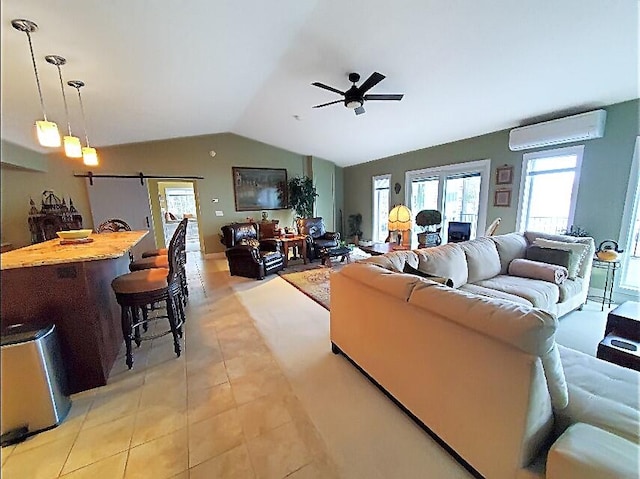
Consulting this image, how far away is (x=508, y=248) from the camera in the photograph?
3.36m

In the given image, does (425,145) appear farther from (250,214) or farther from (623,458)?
(623,458)

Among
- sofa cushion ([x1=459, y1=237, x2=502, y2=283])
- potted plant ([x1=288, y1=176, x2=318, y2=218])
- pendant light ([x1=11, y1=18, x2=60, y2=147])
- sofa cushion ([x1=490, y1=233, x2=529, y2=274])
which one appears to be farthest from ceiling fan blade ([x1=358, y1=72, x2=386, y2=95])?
potted plant ([x1=288, y1=176, x2=318, y2=218])

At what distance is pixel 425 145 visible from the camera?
227 inches

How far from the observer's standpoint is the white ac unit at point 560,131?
134 inches

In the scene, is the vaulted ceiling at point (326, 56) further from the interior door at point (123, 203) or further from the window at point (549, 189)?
the interior door at point (123, 203)

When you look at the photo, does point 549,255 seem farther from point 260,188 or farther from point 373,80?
point 260,188

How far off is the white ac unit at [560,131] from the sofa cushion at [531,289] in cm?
214

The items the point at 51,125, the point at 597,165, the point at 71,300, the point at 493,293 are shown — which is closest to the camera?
the point at 71,300

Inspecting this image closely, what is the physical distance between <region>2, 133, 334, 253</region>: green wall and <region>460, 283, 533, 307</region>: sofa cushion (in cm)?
561

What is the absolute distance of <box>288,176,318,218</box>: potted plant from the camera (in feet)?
24.3

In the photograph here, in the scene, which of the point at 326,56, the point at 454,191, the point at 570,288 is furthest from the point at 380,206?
the point at 570,288

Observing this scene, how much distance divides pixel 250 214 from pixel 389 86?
4.71m

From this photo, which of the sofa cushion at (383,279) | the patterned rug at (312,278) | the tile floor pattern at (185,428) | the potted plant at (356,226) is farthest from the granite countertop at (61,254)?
the potted plant at (356,226)

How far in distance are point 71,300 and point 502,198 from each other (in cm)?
A: 567
